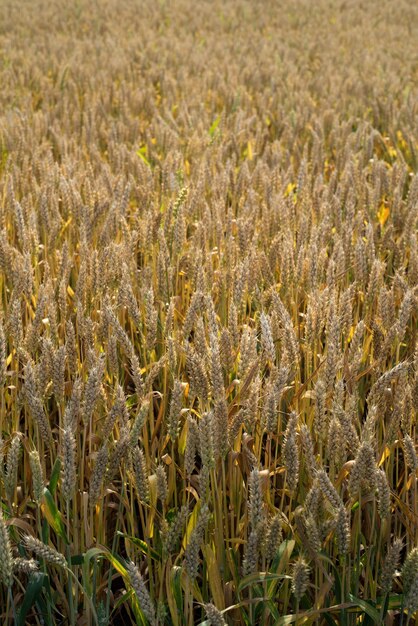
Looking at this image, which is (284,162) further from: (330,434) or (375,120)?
(330,434)

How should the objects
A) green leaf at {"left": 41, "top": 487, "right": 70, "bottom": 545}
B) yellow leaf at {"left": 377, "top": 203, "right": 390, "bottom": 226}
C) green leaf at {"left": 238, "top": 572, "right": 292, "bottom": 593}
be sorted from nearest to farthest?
green leaf at {"left": 238, "top": 572, "right": 292, "bottom": 593}, green leaf at {"left": 41, "top": 487, "right": 70, "bottom": 545}, yellow leaf at {"left": 377, "top": 203, "right": 390, "bottom": 226}

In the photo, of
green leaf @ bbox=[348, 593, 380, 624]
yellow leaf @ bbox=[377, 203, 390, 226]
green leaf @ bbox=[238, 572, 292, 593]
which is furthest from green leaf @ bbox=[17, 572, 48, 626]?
yellow leaf @ bbox=[377, 203, 390, 226]

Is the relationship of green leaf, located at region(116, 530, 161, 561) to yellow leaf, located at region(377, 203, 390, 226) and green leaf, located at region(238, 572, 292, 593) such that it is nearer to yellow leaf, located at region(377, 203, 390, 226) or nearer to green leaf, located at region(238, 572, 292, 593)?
green leaf, located at region(238, 572, 292, 593)

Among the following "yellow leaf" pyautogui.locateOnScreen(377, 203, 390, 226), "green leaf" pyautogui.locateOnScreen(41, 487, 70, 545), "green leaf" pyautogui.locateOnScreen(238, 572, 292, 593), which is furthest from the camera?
"yellow leaf" pyautogui.locateOnScreen(377, 203, 390, 226)

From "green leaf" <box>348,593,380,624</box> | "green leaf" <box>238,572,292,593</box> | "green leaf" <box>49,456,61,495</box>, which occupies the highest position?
"green leaf" <box>49,456,61,495</box>

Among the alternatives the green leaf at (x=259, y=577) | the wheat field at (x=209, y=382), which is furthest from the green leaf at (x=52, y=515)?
the green leaf at (x=259, y=577)

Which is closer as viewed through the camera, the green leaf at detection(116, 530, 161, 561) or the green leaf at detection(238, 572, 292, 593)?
the green leaf at detection(238, 572, 292, 593)

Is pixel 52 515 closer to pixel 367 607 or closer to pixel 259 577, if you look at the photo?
pixel 259 577

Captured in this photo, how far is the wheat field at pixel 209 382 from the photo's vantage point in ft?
3.79

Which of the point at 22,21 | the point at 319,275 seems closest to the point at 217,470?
the point at 319,275

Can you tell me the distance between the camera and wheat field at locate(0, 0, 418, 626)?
3.79ft

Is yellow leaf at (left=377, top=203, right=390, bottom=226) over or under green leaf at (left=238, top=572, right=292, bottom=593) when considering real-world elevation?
over

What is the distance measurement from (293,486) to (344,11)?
1041cm

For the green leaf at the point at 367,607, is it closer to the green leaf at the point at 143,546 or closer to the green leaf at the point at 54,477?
the green leaf at the point at 143,546
